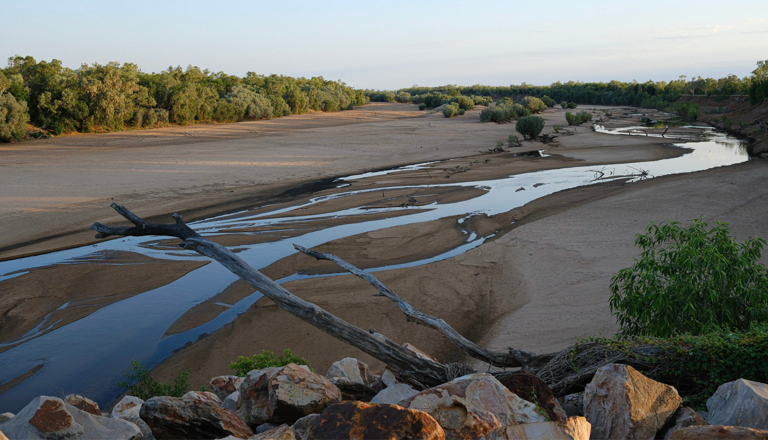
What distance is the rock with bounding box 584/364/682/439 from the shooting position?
4.27 metres

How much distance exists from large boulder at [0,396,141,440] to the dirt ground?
421 centimetres

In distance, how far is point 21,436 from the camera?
417 cm

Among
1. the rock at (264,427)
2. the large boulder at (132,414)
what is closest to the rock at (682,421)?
the rock at (264,427)

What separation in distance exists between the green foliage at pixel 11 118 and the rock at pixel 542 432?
36.9 metres

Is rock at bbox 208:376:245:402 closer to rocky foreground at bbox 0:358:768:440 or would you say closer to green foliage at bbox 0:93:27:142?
rocky foreground at bbox 0:358:768:440

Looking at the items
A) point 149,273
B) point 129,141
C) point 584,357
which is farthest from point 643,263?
point 129,141

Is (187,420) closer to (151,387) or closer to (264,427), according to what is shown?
(264,427)

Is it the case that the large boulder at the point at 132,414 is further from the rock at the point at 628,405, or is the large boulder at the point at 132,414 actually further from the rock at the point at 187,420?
the rock at the point at 628,405

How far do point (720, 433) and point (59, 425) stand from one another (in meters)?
5.27

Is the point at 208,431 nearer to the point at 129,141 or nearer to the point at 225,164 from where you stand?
the point at 225,164

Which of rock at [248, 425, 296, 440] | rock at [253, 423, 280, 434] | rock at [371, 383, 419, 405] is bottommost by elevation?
rock at [253, 423, 280, 434]

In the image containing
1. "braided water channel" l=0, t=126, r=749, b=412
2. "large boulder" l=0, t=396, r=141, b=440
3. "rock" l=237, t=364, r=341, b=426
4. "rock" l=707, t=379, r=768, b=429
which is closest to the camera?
"rock" l=707, t=379, r=768, b=429

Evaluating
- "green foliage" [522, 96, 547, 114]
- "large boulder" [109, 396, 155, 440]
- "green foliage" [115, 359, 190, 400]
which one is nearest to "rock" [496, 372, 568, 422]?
"large boulder" [109, 396, 155, 440]

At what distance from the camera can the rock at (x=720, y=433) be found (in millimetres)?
3436
